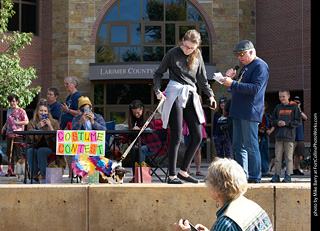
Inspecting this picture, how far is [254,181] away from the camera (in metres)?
7.09

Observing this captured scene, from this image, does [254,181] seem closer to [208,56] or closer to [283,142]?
[283,142]

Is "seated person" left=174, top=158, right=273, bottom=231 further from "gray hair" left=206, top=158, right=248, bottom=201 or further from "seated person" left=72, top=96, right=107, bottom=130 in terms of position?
"seated person" left=72, top=96, right=107, bottom=130

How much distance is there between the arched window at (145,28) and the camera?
24641 millimetres

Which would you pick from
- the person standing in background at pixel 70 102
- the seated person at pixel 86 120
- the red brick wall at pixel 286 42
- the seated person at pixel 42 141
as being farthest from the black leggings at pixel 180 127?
the red brick wall at pixel 286 42

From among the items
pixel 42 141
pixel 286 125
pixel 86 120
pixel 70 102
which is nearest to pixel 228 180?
pixel 86 120

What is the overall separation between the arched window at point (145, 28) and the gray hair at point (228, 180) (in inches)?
838

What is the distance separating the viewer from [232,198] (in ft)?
11.3

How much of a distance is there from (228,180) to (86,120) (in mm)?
5840

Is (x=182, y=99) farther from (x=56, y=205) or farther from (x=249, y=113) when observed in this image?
(x=56, y=205)

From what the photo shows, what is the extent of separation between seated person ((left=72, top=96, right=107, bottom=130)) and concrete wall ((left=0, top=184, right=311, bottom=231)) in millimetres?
2692

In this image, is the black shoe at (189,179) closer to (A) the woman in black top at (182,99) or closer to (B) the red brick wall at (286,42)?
(A) the woman in black top at (182,99)

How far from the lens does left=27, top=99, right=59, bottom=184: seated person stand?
29.7ft

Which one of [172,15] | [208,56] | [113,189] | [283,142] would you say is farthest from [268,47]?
[113,189]

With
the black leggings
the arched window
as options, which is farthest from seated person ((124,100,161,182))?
the arched window
